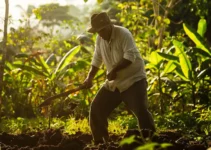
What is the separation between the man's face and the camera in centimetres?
467

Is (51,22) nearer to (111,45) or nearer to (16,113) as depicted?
(16,113)

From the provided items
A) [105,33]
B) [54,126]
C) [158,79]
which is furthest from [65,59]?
[105,33]

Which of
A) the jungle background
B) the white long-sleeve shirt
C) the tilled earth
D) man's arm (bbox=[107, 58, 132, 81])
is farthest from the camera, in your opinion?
the jungle background

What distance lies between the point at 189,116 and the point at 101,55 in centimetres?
→ 183

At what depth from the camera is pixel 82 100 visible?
778 cm

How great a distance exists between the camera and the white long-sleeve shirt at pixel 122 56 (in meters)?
4.66

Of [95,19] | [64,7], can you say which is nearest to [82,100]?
[95,19]

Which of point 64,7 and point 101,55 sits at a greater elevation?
point 64,7

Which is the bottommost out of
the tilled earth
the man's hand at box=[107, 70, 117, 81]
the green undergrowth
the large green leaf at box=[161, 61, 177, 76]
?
the green undergrowth

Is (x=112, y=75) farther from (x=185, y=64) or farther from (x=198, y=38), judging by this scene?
(x=198, y=38)

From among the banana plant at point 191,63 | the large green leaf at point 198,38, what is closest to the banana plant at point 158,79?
the banana plant at point 191,63

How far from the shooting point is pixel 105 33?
4707 mm

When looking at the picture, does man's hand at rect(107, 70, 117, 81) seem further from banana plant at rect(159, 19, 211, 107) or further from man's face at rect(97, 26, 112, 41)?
banana plant at rect(159, 19, 211, 107)

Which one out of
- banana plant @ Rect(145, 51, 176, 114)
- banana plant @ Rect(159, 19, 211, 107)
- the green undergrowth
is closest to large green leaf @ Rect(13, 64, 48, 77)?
the green undergrowth
